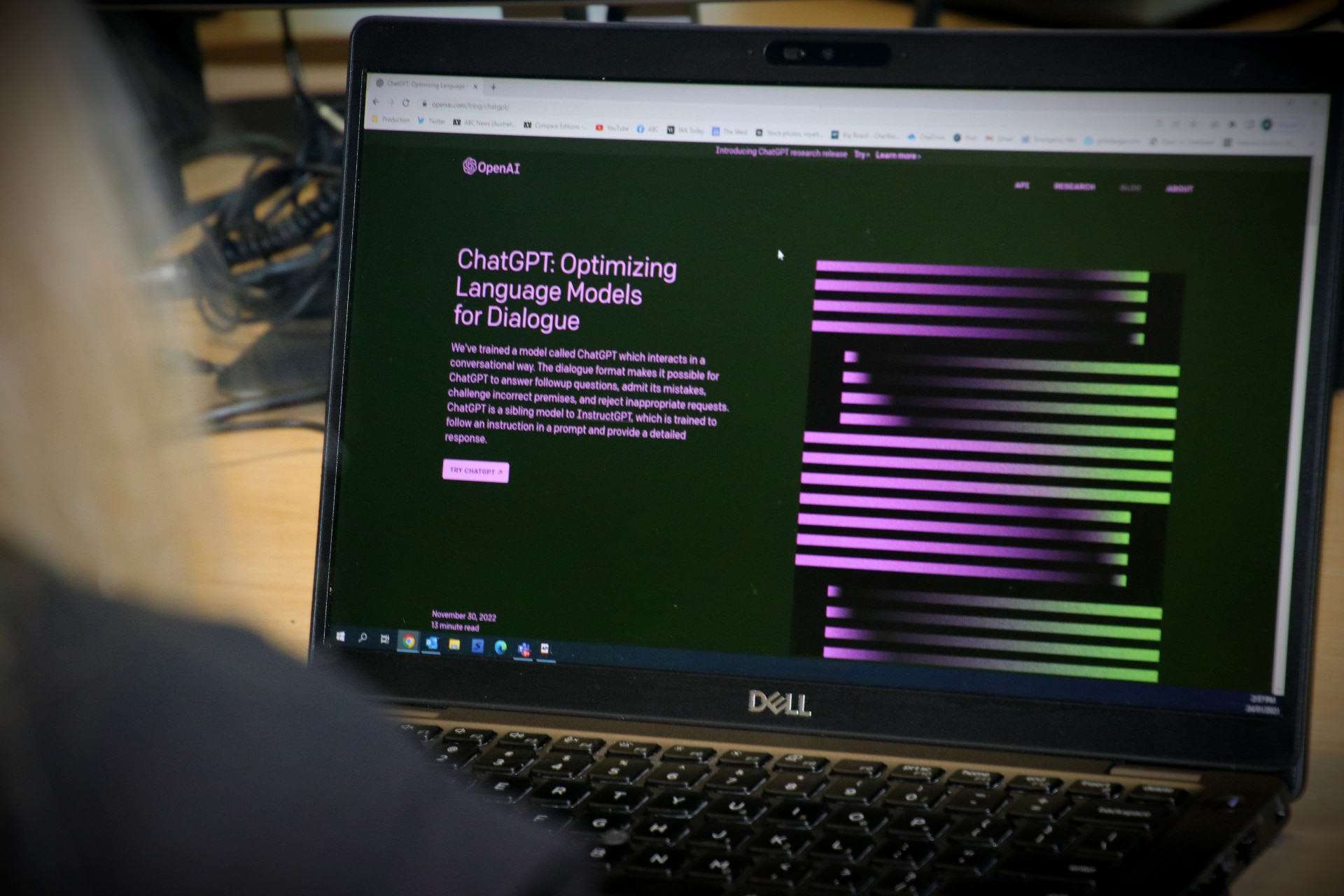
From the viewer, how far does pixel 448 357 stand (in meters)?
0.67

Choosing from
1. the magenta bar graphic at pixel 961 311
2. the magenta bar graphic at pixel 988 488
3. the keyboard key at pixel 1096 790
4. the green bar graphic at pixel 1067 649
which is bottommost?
the keyboard key at pixel 1096 790

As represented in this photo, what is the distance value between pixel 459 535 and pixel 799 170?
0.28 meters

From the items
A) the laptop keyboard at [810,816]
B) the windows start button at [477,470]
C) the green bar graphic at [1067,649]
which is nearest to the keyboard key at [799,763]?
the laptop keyboard at [810,816]

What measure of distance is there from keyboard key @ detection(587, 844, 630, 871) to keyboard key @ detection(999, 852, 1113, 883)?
6.3 inches

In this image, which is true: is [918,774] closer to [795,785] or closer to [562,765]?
[795,785]

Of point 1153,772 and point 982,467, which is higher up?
point 982,467

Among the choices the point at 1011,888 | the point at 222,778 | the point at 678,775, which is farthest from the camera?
the point at 678,775

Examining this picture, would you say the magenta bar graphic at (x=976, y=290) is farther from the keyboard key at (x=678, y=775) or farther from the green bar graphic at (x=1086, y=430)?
the keyboard key at (x=678, y=775)

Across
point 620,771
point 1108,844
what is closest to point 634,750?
point 620,771

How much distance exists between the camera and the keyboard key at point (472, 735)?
61cm

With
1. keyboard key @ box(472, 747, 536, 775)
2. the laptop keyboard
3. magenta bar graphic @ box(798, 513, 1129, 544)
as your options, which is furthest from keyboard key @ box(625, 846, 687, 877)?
magenta bar graphic @ box(798, 513, 1129, 544)

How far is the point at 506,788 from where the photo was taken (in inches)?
21.9

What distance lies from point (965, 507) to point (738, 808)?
20 cm

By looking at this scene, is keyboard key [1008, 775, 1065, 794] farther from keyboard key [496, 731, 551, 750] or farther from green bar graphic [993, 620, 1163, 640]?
keyboard key [496, 731, 551, 750]
